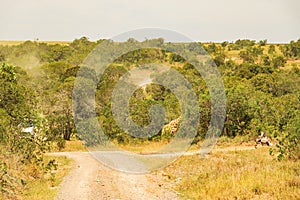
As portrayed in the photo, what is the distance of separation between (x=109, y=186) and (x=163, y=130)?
778 inches

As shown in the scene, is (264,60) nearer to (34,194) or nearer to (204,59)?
(204,59)

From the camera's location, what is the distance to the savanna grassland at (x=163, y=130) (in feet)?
43.0

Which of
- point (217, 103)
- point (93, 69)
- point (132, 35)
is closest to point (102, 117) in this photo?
point (217, 103)

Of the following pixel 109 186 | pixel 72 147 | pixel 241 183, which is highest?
pixel 241 183

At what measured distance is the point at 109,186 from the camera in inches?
571

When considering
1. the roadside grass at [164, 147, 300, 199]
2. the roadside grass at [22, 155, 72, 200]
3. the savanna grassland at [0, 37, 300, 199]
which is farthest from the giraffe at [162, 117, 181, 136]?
the roadside grass at [164, 147, 300, 199]

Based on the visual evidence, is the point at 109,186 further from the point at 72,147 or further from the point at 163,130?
the point at 72,147

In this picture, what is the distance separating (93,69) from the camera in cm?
5441

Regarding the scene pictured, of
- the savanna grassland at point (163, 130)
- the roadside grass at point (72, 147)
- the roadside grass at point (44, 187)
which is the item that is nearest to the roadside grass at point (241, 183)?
the savanna grassland at point (163, 130)

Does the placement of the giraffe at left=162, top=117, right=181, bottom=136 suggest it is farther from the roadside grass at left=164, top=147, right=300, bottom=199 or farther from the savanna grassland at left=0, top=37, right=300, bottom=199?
the roadside grass at left=164, top=147, right=300, bottom=199

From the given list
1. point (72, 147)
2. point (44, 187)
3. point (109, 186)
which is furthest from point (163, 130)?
point (44, 187)

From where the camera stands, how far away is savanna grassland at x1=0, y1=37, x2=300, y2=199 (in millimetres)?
13117

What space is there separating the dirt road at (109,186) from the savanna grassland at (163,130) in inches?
26.5

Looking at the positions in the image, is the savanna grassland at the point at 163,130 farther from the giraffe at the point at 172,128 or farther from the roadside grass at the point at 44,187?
the giraffe at the point at 172,128
